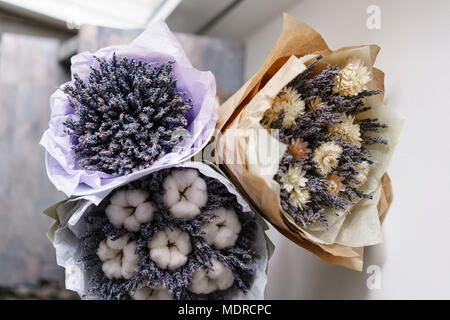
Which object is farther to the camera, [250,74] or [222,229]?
[250,74]

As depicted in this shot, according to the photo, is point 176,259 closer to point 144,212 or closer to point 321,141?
point 144,212

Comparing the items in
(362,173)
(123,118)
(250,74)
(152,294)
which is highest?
(250,74)

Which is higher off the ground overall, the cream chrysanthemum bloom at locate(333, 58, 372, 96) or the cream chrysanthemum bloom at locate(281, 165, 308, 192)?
the cream chrysanthemum bloom at locate(333, 58, 372, 96)

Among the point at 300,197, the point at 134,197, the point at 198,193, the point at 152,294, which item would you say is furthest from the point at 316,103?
the point at 152,294

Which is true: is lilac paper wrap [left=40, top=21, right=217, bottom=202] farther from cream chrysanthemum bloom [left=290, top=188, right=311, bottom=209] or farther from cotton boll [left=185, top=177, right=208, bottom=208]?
cream chrysanthemum bloom [left=290, top=188, right=311, bottom=209]

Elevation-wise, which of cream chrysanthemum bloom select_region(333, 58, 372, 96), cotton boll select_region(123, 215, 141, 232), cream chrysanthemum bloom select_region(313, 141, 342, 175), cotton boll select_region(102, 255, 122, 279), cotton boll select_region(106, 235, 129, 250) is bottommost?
cotton boll select_region(102, 255, 122, 279)

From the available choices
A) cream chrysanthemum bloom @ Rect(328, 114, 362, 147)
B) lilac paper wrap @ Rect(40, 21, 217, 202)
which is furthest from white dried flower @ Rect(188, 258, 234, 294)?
cream chrysanthemum bloom @ Rect(328, 114, 362, 147)
